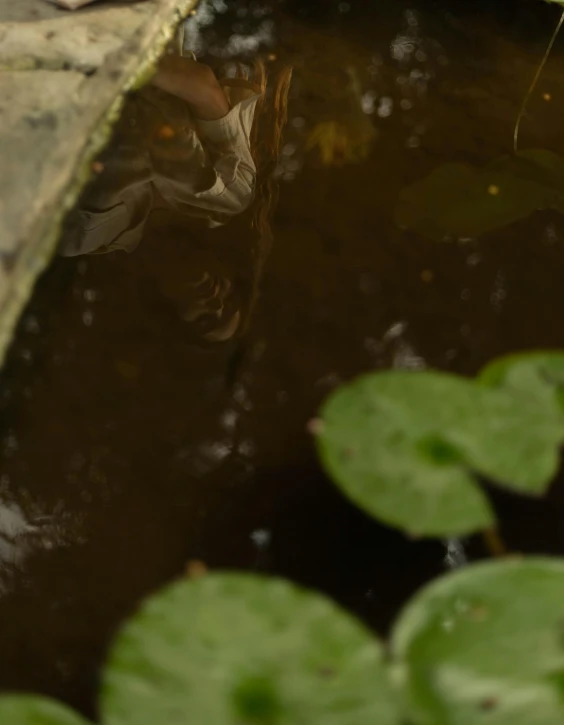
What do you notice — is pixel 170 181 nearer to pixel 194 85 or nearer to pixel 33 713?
pixel 194 85

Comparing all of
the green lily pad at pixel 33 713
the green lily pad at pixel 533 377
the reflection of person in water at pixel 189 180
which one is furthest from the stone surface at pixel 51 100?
the green lily pad at pixel 533 377

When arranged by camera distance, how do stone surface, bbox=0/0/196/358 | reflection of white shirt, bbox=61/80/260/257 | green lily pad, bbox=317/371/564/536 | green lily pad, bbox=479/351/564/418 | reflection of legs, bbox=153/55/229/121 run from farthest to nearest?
reflection of legs, bbox=153/55/229/121 < reflection of white shirt, bbox=61/80/260/257 < stone surface, bbox=0/0/196/358 < green lily pad, bbox=479/351/564/418 < green lily pad, bbox=317/371/564/536

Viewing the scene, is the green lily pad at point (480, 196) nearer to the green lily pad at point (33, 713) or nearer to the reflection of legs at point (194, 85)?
the reflection of legs at point (194, 85)

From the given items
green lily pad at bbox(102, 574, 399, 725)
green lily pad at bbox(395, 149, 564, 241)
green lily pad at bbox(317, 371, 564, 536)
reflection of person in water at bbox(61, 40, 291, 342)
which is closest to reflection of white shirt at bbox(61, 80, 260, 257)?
reflection of person in water at bbox(61, 40, 291, 342)

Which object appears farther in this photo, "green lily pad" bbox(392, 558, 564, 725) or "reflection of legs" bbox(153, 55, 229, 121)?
"reflection of legs" bbox(153, 55, 229, 121)

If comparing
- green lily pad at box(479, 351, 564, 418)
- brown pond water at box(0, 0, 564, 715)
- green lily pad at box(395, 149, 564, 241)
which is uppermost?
green lily pad at box(479, 351, 564, 418)

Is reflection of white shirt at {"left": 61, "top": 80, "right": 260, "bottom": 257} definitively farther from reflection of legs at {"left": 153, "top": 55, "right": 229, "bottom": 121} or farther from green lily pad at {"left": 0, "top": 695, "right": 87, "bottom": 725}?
green lily pad at {"left": 0, "top": 695, "right": 87, "bottom": 725}
